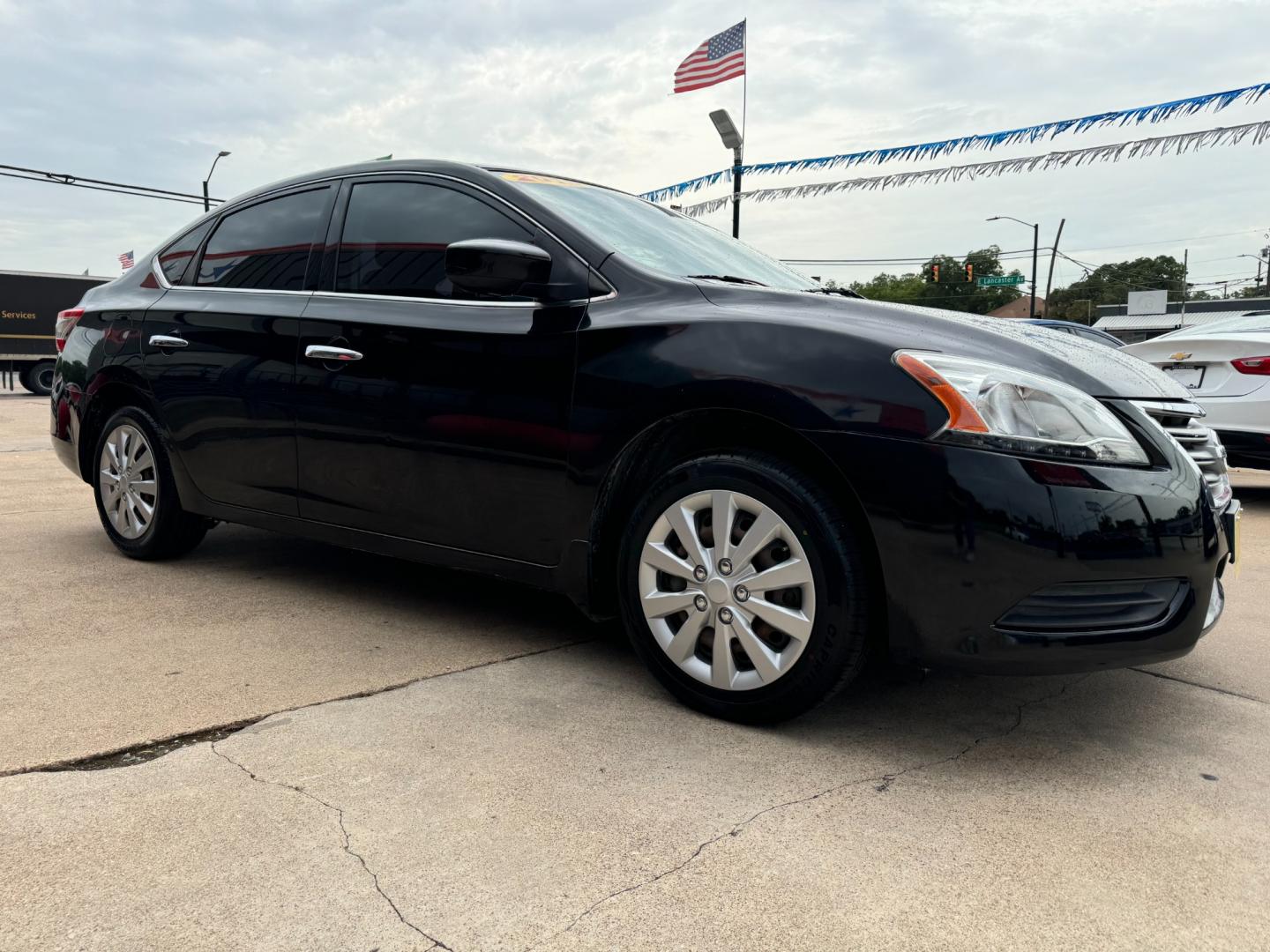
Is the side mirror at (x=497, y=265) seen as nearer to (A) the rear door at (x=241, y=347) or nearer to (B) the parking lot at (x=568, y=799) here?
(A) the rear door at (x=241, y=347)

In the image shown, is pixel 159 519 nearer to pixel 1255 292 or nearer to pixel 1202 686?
pixel 1202 686

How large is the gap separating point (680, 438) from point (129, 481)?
2.74 m

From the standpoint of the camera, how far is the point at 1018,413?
239 cm

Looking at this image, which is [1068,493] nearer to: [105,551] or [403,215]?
[403,215]

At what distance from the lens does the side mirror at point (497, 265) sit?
9.55 feet

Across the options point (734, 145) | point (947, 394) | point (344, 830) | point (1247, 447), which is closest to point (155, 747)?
point (344, 830)

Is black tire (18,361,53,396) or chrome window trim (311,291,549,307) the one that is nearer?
chrome window trim (311,291,549,307)

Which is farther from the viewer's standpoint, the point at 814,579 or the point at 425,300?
the point at 425,300

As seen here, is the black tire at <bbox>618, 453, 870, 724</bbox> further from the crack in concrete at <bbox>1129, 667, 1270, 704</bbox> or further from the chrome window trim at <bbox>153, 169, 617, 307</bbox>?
the crack in concrete at <bbox>1129, 667, 1270, 704</bbox>

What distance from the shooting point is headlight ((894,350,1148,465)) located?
235cm

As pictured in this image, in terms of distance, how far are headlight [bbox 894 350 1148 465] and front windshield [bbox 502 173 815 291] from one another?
0.98 meters

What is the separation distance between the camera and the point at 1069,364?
8.50ft

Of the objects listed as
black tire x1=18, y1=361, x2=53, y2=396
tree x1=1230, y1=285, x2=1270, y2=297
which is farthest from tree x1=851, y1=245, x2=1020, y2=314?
black tire x1=18, y1=361, x2=53, y2=396

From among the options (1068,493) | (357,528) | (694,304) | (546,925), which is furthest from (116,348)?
(1068,493)
